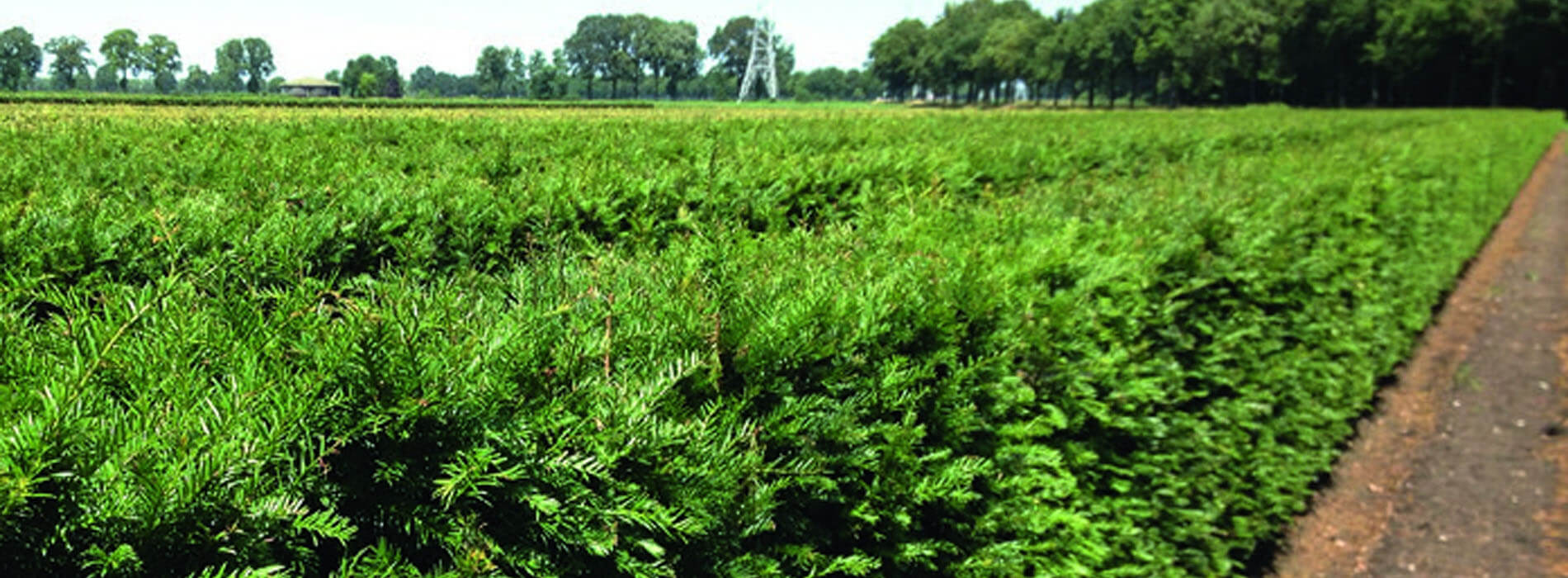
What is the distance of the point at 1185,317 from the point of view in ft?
14.9

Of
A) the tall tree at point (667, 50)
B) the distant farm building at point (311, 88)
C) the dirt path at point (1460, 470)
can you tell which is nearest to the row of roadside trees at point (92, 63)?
the distant farm building at point (311, 88)

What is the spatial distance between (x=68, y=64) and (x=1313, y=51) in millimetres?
89709

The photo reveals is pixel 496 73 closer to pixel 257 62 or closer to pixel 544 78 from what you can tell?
pixel 544 78

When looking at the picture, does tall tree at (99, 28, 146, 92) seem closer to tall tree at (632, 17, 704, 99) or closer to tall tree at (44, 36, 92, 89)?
tall tree at (44, 36, 92, 89)

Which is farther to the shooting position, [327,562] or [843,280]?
[843,280]

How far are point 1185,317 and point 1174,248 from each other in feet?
1.19

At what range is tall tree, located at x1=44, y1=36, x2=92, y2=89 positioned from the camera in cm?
939

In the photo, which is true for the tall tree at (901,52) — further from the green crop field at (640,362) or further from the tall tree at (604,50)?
the green crop field at (640,362)

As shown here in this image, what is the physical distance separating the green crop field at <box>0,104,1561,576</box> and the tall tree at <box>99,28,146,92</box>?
7.47ft

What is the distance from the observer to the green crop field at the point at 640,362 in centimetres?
149

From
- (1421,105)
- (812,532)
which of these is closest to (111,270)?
(812,532)

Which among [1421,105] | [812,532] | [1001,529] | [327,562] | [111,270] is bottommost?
[1001,529]

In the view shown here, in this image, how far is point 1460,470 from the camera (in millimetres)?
6980

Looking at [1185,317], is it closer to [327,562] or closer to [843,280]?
[843,280]
